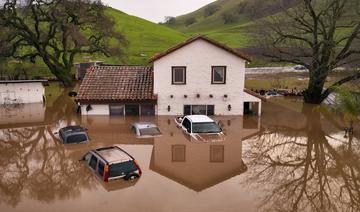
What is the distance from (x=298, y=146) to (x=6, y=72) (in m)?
44.2

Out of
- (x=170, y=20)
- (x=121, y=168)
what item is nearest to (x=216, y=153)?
(x=121, y=168)

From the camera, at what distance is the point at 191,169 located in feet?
59.9

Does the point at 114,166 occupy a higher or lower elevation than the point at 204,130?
lower

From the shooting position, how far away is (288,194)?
50.9 feet

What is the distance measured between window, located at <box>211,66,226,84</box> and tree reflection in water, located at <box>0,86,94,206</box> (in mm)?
14187

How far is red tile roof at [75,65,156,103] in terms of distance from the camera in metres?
29.8

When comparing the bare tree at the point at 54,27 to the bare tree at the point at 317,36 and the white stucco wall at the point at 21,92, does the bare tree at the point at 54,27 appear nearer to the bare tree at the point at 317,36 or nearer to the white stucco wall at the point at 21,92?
the white stucco wall at the point at 21,92

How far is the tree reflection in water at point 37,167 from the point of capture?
15555 millimetres

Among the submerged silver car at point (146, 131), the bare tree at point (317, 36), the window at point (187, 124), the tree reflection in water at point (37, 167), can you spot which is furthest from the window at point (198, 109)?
the bare tree at point (317, 36)

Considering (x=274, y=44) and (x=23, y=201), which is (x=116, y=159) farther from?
(x=274, y=44)

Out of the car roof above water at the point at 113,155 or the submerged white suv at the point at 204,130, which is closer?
the car roof above water at the point at 113,155

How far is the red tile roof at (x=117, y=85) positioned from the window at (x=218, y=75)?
5641 millimetres

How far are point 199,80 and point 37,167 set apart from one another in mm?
16094

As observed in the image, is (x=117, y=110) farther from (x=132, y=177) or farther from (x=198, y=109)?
(x=132, y=177)
